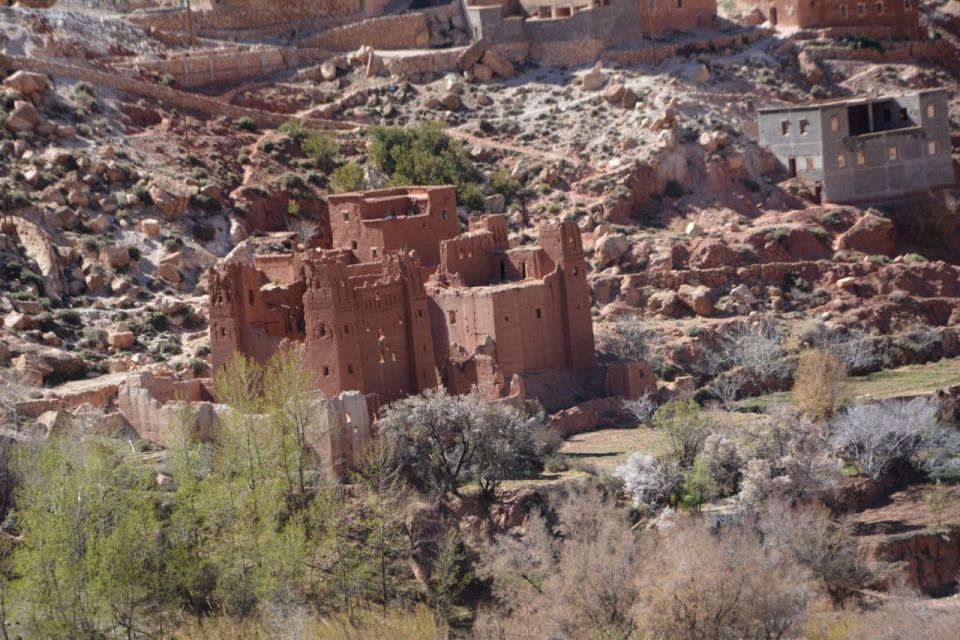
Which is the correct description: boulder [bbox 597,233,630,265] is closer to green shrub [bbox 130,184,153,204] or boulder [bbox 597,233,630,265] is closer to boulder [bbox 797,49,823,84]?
green shrub [bbox 130,184,153,204]

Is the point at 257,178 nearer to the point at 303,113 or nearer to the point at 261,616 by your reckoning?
the point at 303,113

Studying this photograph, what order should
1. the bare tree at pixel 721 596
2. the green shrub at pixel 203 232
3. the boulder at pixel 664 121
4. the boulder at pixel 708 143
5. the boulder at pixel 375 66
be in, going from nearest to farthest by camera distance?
the bare tree at pixel 721 596 → the green shrub at pixel 203 232 → the boulder at pixel 708 143 → the boulder at pixel 664 121 → the boulder at pixel 375 66

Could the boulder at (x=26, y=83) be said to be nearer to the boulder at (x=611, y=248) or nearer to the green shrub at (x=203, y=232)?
the green shrub at (x=203, y=232)

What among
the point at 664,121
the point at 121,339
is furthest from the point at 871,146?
the point at 121,339

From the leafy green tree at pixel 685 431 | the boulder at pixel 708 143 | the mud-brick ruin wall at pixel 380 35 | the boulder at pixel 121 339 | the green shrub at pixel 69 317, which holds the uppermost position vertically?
the mud-brick ruin wall at pixel 380 35

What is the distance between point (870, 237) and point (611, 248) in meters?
9.57

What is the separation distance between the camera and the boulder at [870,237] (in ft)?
260

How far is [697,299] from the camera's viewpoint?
73500 mm

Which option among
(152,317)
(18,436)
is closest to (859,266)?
(152,317)

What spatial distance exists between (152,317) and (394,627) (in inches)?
1003

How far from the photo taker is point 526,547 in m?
55.2

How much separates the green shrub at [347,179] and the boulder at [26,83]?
37.4 ft

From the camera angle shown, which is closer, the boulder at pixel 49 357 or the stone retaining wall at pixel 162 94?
the boulder at pixel 49 357

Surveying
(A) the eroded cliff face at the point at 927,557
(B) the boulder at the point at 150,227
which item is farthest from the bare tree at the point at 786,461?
(B) the boulder at the point at 150,227
